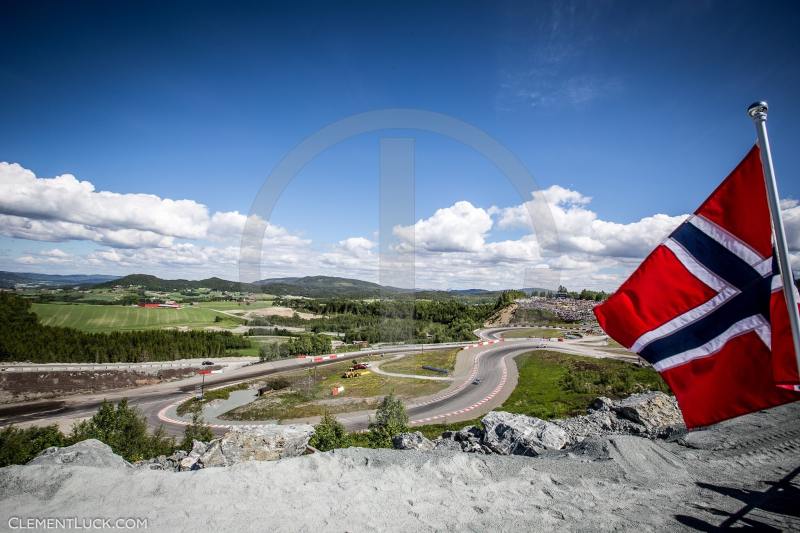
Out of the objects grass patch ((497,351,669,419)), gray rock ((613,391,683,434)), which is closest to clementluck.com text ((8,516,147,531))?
gray rock ((613,391,683,434))

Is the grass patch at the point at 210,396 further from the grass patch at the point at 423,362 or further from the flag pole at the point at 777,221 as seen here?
the flag pole at the point at 777,221

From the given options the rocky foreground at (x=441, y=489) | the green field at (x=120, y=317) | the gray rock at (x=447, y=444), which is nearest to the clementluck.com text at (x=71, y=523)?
the rocky foreground at (x=441, y=489)

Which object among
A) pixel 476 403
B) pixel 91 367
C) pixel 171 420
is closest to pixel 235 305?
pixel 91 367

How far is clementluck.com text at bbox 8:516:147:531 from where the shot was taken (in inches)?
276

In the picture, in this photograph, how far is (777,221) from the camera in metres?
3.95

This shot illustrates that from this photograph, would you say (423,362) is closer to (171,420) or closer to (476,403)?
(476,403)

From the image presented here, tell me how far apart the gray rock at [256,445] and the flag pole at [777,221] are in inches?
554

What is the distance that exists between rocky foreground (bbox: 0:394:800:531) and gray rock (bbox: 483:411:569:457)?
4.47 feet

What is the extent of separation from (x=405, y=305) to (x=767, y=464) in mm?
63208

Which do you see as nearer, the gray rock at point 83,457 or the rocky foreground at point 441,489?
the rocky foreground at point 441,489

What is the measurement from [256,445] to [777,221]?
15341 millimetres

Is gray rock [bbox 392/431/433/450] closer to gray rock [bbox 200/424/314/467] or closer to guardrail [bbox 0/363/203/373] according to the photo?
gray rock [bbox 200/424/314/467]

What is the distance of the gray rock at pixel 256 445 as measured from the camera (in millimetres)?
12281

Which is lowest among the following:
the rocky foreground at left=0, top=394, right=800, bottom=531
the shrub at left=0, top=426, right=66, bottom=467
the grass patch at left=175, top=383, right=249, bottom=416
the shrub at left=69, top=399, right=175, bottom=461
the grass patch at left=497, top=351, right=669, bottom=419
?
the grass patch at left=175, top=383, right=249, bottom=416
